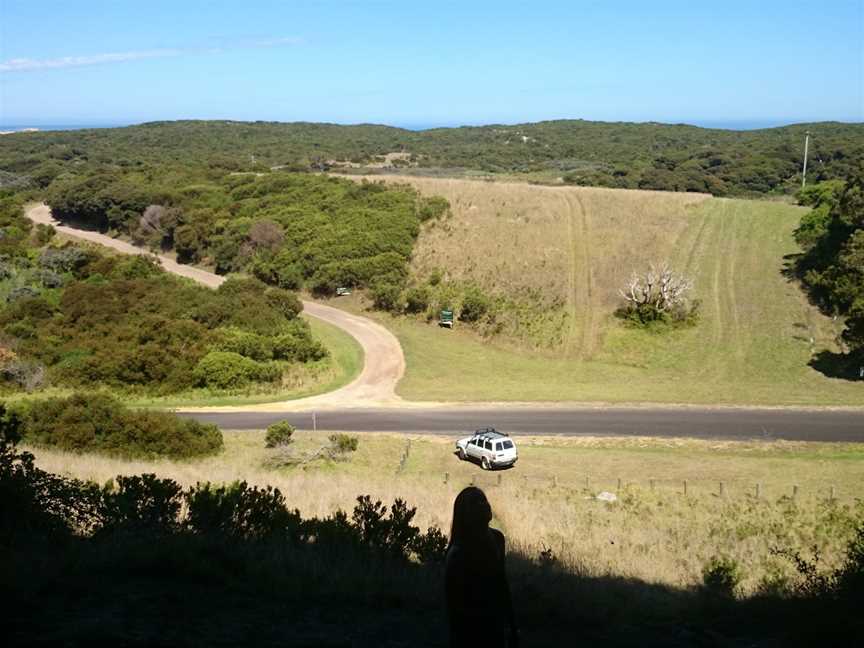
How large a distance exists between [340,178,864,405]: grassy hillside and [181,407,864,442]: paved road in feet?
6.40

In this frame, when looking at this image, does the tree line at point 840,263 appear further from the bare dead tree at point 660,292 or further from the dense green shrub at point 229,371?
the dense green shrub at point 229,371

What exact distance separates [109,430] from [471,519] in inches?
746

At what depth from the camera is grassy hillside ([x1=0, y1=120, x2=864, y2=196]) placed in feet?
287

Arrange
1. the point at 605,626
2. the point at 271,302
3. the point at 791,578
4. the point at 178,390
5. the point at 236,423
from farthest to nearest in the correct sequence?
the point at 271,302 → the point at 178,390 → the point at 236,423 → the point at 791,578 → the point at 605,626

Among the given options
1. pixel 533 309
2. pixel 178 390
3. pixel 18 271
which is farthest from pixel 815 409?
pixel 18 271

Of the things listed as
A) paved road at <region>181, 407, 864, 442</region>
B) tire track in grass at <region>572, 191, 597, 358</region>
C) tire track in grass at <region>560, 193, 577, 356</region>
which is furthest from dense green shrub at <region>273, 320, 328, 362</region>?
tire track in grass at <region>572, 191, 597, 358</region>

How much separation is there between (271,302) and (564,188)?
97.0 ft

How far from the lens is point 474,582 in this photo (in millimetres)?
4953

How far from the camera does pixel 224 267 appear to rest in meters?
54.2

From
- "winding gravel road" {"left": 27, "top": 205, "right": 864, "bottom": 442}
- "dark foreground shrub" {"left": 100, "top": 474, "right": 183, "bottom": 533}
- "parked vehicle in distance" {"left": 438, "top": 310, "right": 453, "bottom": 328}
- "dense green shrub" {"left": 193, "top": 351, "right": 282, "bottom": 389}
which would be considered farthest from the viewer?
"parked vehicle in distance" {"left": 438, "top": 310, "right": 453, "bottom": 328}

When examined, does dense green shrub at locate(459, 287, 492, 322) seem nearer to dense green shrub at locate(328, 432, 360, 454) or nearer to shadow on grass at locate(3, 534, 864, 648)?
dense green shrub at locate(328, 432, 360, 454)

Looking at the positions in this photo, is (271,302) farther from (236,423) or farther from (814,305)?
(814,305)

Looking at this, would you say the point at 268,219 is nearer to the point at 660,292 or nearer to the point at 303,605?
the point at 660,292

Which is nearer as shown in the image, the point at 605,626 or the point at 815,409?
the point at 605,626
